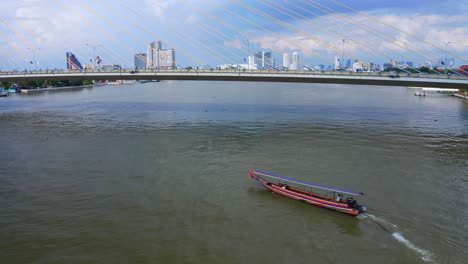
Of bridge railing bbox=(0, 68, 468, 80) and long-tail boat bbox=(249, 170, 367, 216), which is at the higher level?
bridge railing bbox=(0, 68, 468, 80)

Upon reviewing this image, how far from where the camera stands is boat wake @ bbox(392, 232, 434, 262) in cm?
699

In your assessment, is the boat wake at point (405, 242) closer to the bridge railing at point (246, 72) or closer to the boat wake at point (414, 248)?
the boat wake at point (414, 248)

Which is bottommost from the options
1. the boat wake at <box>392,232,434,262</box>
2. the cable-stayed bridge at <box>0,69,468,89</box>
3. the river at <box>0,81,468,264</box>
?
the boat wake at <box>392,232,434,262</box>

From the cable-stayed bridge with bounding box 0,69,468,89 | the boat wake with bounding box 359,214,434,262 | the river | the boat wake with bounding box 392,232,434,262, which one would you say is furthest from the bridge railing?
the boat wake with bounding box 392,232,434,262

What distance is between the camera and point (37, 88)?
6469cm

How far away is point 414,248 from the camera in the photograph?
24.0 feet

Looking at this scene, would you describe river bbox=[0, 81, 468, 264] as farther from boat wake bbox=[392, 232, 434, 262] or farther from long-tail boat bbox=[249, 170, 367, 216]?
long-tail boat bbox=[249, 170, 367, 216]

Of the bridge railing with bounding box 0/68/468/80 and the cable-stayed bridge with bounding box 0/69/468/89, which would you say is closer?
the cable-stayed bridge with bounding box 0/69/468/89

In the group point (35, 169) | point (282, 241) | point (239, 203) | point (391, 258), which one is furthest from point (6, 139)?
point (391, 258)

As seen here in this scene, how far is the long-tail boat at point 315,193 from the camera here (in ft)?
28.9

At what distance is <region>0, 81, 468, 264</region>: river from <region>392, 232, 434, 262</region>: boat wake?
0.02m

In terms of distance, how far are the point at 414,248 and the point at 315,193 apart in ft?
10.8

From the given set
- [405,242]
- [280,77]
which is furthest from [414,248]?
[280,77]

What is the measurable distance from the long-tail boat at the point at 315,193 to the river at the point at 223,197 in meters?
0.21
